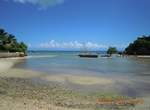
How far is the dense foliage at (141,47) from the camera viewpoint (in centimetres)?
11100

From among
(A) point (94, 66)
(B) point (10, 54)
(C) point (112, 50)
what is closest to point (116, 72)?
(A) point (94, 66)

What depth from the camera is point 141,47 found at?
4498 inches

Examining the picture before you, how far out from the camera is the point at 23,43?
A: 10469 centimetres

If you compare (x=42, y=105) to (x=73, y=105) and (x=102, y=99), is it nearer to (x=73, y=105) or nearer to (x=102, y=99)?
(x=73, y=105)

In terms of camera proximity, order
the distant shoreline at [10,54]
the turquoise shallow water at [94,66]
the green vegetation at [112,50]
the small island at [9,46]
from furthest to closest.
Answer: the green vegetation at [112,50]
the small island at [9,46]
the distant shoreline at [10,54]
the turquoise shallow water at [94,66]

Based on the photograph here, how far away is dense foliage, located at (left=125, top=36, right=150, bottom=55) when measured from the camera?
11100 centimetres

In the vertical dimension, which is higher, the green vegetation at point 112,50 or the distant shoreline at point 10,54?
the green vegetation at point 112,50

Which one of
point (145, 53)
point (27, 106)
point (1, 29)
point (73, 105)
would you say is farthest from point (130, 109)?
point (145, 53)

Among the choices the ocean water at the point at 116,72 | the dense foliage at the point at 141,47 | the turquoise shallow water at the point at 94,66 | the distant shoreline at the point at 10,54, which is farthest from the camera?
the dense foliage at the point at 141,47

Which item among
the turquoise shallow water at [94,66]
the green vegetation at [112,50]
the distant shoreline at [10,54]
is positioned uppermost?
the green vegetation at [112,50]

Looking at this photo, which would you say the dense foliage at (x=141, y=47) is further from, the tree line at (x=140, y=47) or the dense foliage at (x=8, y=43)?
the dense foliage at (x=8, y=43)

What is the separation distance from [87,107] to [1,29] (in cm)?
7994

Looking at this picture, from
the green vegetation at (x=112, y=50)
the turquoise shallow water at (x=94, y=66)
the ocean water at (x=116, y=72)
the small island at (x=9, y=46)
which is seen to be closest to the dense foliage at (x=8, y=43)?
the small island at (x=9, y=46)

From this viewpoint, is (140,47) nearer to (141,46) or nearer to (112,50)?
(141,46)
